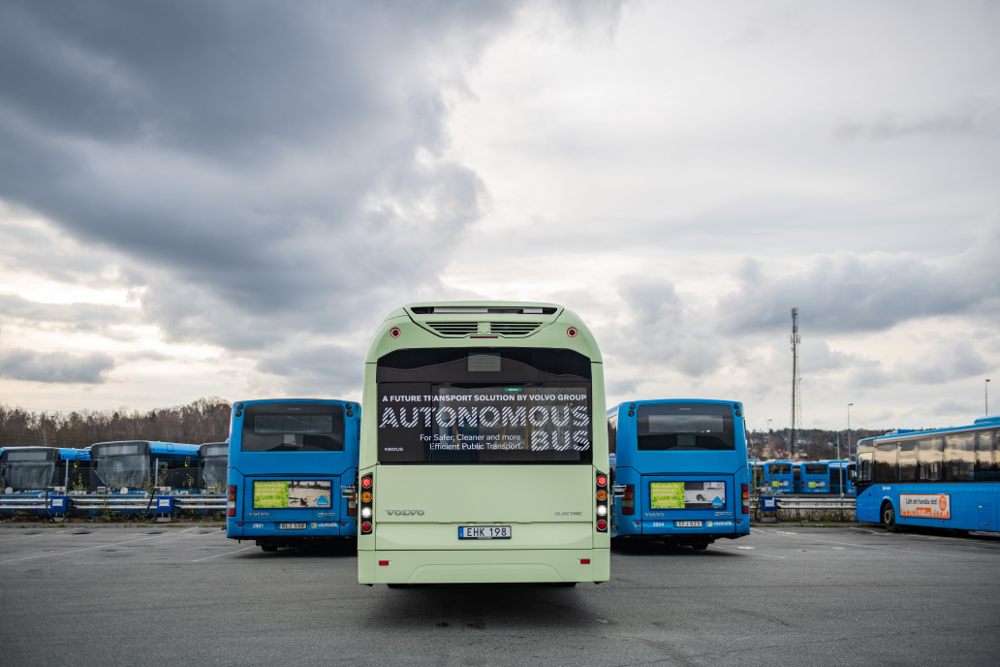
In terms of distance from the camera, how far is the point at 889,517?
2584 cm

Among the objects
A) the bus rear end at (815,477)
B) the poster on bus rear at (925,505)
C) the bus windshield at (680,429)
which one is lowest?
the bus rear end at (815,477)

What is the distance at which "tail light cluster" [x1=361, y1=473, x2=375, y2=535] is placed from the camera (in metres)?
8.47

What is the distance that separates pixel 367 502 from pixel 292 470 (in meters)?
8.87

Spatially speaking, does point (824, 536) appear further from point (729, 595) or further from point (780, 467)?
point (780, 467)

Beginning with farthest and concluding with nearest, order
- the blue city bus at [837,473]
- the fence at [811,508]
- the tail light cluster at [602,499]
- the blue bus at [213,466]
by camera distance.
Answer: the blue city bus at [837,473]
the blue bus at [213,466]
the fence at [811,508]
the tail light cluster at [602,499]

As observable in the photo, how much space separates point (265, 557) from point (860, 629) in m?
12.1

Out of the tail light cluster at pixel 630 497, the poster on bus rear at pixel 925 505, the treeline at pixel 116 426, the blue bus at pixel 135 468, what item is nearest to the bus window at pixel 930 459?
the poster on bus rear at pixel 925 505

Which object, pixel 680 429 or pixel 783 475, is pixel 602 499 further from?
pixel 783 475

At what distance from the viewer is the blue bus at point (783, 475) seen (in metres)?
57.5

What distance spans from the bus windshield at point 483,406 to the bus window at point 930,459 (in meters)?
18.3

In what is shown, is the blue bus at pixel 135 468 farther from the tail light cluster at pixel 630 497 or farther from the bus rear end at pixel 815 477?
the bus rear end at pixel 815 477

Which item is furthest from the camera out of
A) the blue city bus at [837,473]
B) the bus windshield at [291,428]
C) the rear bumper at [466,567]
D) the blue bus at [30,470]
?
the blue city bus at [837,473]

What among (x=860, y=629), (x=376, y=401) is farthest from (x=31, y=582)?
(x=860, y=629)

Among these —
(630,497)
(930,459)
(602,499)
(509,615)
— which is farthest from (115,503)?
(930,459)
